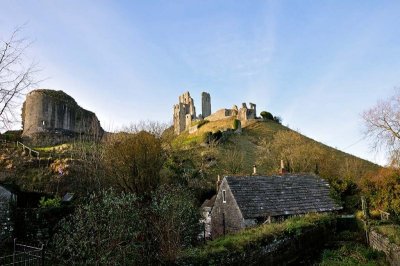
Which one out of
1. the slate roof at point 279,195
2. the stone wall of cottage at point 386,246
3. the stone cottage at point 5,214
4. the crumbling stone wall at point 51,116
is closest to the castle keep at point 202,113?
the crumbling stone wall at point 51,116

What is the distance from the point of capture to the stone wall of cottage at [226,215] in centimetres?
2075

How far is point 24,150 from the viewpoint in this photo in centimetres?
3847

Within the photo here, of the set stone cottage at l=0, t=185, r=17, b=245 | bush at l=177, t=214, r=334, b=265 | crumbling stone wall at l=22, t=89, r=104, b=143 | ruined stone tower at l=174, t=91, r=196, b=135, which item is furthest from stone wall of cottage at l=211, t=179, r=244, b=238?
ruined stone tower at l=174, t=91, r=196, b=135

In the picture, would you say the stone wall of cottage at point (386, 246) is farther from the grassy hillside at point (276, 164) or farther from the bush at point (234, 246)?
the grassy hillside at point (276, 164)

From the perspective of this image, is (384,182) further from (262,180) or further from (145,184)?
(145,184)

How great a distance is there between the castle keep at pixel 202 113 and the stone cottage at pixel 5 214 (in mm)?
65017

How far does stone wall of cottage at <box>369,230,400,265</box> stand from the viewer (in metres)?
11.9

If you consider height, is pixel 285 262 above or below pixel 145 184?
below

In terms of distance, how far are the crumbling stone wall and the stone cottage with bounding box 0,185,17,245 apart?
1083 inches

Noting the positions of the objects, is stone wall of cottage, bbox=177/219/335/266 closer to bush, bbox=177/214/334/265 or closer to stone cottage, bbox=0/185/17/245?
bush, bbox=177/214/334/265

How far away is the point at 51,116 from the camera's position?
48.0 meters

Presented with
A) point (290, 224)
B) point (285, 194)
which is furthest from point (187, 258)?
point (285, 194)

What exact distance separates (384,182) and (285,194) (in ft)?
22.2

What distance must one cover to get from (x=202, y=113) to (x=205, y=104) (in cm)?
340
